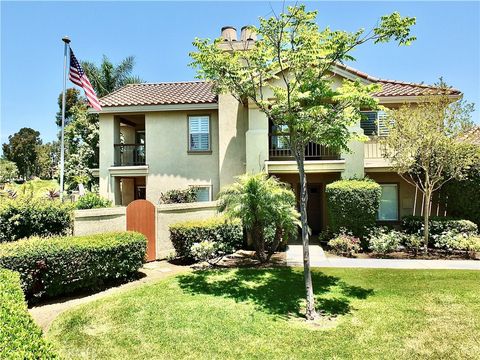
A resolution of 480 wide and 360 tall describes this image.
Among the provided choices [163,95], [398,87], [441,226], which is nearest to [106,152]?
[163,95]

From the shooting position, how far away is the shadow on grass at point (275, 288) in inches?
309

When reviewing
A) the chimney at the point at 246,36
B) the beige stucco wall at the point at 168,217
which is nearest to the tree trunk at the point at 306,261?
the beige stucco wall at the point at 168,217

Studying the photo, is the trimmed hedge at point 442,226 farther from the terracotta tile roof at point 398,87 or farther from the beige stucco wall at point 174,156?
the beige stucco wall at point 174,156

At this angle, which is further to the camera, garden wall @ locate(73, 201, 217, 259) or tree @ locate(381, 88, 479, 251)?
tree @ locate(381, 88, 479, 251)

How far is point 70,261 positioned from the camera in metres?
8.38

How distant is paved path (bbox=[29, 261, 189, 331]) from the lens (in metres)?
7.28

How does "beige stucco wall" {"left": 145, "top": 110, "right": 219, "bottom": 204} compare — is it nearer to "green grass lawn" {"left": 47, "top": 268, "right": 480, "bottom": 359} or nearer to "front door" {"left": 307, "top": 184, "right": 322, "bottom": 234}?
"front door" {"left": 307, "top": 184, "right": 322, "bottom": 234}

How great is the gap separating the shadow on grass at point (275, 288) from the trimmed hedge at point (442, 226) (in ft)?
21.7

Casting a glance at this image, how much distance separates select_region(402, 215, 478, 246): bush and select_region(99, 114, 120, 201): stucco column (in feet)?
52.4

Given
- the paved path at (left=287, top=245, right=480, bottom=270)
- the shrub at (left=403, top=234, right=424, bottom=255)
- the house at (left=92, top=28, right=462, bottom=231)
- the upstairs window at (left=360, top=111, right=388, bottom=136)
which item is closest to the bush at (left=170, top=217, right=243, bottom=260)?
the paved path at (left=287, top=245, right=480, bottom=270)

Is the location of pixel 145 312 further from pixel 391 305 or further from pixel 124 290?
pixel 391 305

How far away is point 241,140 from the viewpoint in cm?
1712

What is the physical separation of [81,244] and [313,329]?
6.52 m

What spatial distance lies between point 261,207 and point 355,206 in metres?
4.78
